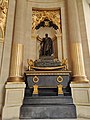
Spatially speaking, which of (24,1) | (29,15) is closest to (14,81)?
(29,15)

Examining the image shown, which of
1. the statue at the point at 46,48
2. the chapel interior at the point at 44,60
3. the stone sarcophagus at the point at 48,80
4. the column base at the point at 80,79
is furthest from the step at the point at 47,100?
the statue at the point at 46,48

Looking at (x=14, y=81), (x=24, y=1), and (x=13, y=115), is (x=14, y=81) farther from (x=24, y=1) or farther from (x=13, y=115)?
(x=24, y=1)

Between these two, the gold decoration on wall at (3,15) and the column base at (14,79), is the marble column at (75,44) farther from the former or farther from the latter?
the gold decoration on wall at (3,15)

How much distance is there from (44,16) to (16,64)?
10.0 ft

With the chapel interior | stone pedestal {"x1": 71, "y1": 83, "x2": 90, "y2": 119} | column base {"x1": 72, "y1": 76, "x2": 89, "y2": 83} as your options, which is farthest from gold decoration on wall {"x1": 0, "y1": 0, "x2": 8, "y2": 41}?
stone pedestal {"x1": 71, "y1": 83, "x2": 90, "y2": 119}

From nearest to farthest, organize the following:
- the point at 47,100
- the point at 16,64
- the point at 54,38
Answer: the point at 47,100 < the point at 16,64 < the point at 54,38

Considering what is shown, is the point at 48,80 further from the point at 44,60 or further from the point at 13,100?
the point at 13,100

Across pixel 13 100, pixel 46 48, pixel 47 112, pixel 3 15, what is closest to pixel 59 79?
pixel 47 112

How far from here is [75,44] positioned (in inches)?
226

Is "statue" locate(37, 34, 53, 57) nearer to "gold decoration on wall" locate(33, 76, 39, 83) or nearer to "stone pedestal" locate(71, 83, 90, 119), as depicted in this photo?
"gold decoration on wall" locate(33, 76, 39, 83)

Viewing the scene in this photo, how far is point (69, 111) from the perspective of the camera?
429 cm

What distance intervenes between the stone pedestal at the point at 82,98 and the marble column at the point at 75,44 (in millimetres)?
215

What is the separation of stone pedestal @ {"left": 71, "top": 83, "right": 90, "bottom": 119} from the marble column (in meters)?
0.22

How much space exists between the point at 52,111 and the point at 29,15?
4570mm
